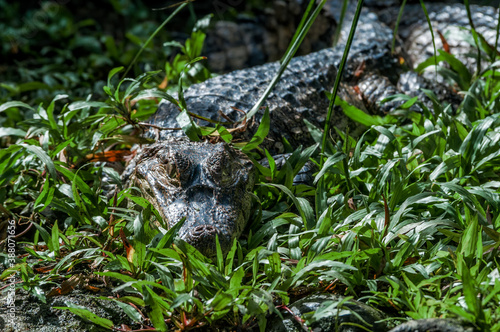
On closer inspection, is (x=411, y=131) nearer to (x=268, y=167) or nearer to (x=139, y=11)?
(x=268, y=167)

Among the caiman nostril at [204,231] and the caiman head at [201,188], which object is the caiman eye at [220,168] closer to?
the caiman head at [201,188]

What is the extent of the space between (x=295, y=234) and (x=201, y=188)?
57 cm

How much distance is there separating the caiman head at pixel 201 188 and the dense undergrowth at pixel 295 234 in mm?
89

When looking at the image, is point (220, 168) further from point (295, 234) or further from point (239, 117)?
point (239, 117)

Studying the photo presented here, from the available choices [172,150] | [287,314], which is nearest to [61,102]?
[172,150]

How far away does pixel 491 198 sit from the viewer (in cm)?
237

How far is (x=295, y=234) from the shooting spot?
2.29 metres

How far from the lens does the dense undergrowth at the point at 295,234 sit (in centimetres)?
194

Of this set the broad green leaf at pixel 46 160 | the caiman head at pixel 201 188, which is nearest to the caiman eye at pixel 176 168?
the caiman head at pixel 201 188

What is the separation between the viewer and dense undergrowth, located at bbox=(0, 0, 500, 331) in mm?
1938

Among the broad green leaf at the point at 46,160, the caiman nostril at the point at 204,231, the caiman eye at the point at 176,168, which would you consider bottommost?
the broad green leaf at the point at 46,160

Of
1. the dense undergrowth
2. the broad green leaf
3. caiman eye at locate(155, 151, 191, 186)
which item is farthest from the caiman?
the broad green leaf

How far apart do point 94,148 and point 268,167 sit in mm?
1173

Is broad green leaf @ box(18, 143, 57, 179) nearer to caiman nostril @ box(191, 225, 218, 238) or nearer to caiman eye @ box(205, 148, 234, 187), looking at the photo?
caiman eye @ box(205, 148, 234, 187)
